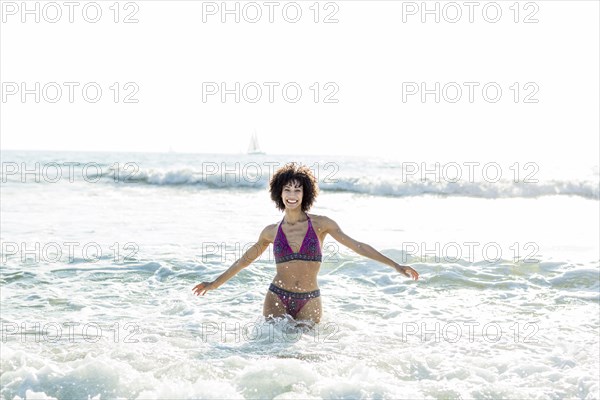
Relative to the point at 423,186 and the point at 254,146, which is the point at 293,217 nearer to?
the point at 423,186

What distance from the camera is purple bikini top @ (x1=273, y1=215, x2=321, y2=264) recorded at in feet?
20.1

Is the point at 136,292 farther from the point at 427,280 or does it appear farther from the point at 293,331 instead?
the point at 427,280

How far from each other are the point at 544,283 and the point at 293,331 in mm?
4898

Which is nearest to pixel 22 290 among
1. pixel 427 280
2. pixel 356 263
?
pixel 356 263

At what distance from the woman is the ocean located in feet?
0.78

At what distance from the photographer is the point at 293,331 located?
616 centimetres

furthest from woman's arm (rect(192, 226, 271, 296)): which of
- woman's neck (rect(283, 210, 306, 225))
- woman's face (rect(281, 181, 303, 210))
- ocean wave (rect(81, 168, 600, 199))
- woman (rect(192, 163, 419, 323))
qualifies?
ocean wave (rect(81, 168, 600, 199))

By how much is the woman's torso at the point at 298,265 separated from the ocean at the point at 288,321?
42 cm

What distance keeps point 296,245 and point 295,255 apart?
10 cm

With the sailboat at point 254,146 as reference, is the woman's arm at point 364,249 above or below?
below

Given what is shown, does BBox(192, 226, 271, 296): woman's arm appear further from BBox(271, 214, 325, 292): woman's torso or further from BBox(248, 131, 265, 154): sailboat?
BBox(248, 131, 265, 154): sailboat

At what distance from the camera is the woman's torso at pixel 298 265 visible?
615cm

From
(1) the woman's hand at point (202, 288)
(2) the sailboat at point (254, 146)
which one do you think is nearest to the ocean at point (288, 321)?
(1) the woman's hand at point (202, 288)

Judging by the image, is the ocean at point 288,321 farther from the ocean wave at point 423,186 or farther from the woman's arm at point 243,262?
the ocean wave at point 423,186
